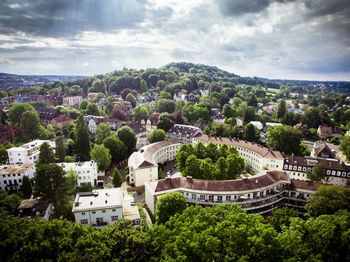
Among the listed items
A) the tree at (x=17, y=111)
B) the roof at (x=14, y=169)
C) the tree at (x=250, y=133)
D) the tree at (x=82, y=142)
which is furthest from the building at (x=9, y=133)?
the tree at (x=250, y=133)

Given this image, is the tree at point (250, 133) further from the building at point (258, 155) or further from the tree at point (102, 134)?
the tree at point (102, 134)

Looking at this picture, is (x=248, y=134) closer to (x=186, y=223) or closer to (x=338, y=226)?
(x=338, y=226)

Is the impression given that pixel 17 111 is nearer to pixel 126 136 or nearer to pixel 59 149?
pixel 59 149

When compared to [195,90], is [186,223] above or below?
below

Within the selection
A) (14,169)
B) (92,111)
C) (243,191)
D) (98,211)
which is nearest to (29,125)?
(14,169)

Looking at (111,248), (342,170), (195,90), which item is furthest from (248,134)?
(195,90)

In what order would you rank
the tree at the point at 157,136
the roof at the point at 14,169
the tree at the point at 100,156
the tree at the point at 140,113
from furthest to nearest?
1. the tree at the point at 140,113
2. the tree at the point at 157,136
3. the tree at the point at 100,156
4. the roof at the point at 14,169

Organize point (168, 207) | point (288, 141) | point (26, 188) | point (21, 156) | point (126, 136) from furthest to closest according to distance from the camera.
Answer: point (288, 141) < point (126, 136) < point (21, 156) < point (26, 188) < point (168, 207)
